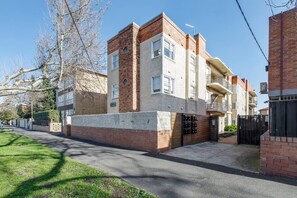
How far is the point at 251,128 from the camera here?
13.6m

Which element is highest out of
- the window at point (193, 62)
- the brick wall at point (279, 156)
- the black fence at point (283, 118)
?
the window at point (193, 62)

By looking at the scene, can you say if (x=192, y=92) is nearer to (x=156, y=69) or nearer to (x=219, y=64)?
(x=156, y=69)

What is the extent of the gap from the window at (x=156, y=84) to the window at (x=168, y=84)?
38 centimetres

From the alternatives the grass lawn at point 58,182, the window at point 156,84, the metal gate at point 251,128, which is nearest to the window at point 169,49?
the window at point 156,84

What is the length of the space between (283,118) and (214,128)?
972 cm

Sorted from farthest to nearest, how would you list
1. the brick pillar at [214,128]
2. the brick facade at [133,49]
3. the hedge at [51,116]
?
the hedge at [51,116], the brick pillar at [214,128], the brick facade at [133,49]

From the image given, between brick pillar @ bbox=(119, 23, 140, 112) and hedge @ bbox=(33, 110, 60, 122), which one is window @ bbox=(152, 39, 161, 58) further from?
hedge @ bbox=(33, 110, 60, 122)

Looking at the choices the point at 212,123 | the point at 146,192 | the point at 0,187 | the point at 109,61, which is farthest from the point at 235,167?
the point at 109,61

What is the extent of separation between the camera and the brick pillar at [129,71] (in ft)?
47.7

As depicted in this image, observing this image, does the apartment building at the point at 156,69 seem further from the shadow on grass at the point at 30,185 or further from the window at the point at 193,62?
the shadow on grass at the point at 30,185

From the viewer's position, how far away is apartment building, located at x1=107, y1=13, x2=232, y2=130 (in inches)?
529

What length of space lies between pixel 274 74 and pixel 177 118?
19.2ft

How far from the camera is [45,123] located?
26.7 m

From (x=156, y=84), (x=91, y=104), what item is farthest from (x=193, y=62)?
(x=91, y=104)
